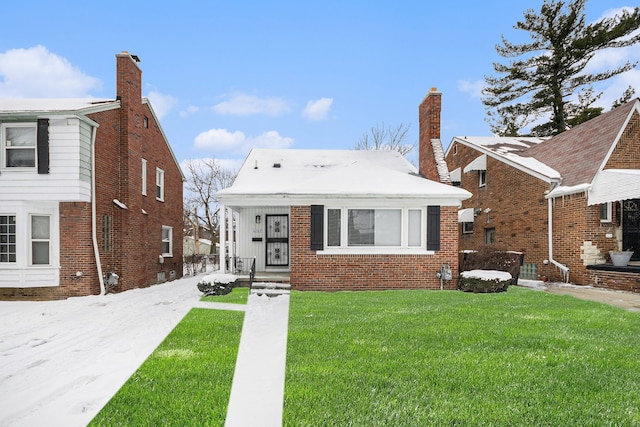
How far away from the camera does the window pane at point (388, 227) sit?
11.9 meters

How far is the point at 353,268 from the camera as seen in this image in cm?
1168

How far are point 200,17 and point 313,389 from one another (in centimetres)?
1444

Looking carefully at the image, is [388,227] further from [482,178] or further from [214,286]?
[482,178]

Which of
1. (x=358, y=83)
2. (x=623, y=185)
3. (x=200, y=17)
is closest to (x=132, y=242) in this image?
(x=200, y=17)

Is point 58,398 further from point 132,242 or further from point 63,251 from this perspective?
point 132,242

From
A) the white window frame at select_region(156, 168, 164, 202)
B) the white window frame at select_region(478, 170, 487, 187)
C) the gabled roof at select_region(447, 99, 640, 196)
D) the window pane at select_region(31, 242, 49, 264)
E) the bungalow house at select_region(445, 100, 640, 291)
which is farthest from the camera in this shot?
the white window frame at select_region(478, 170, 487, 187)

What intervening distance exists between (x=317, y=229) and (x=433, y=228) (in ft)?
12.3

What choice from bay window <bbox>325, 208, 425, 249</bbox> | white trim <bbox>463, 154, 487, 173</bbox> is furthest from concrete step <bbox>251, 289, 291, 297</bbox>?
white trim <bbox>463, 154, 487, 173</bbox>

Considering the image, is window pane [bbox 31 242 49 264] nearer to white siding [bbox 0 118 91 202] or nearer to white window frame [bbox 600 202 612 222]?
white siding [bbox 0 118 91 202]

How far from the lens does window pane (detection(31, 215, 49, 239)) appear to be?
34.9 feet

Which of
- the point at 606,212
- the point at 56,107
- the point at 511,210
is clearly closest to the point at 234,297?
the point at 56,107

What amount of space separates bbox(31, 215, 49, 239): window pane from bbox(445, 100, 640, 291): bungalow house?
55.8ft

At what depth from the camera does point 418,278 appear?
11789mm

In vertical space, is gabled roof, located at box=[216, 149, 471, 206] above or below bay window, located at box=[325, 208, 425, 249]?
above
